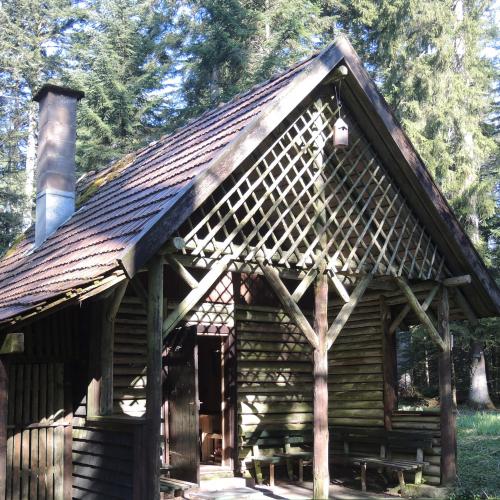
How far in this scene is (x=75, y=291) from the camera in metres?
6.91

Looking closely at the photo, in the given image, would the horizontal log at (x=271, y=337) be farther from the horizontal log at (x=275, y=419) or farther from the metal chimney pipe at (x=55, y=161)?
the metal chimney pipe at (x=55, y=161)

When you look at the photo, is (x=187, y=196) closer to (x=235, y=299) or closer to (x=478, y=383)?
(x=235, y=299)

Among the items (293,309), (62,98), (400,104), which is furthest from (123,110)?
(293,309)

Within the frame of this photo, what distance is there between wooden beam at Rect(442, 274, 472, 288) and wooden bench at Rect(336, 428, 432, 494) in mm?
2327

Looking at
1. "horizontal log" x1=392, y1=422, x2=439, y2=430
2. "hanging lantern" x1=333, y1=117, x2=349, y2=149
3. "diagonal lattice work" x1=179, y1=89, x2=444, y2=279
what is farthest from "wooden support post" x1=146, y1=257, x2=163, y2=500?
"horizontal log" x1=392, y1=422, x2=439, y2=430

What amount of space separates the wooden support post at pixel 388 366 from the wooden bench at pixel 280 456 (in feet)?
5.09

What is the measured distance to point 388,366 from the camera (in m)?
12.3

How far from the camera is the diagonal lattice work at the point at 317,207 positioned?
8.44 metres

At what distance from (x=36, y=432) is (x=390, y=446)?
5645 millimetres

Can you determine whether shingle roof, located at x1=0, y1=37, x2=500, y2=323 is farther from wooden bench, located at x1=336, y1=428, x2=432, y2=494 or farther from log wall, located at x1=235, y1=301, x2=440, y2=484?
wooden bench, located at x1=336, y1=428, x2=432, y2=494

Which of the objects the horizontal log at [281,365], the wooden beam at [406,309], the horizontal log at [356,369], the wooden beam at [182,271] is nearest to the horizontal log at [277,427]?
the horizontal log at [281,365]

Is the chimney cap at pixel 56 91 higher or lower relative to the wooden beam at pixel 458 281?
higher

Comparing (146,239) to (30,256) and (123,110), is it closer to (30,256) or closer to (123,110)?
(30,256)

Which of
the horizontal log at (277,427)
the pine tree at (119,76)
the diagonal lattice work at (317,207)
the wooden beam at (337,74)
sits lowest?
the horizontal log at (277,427)
